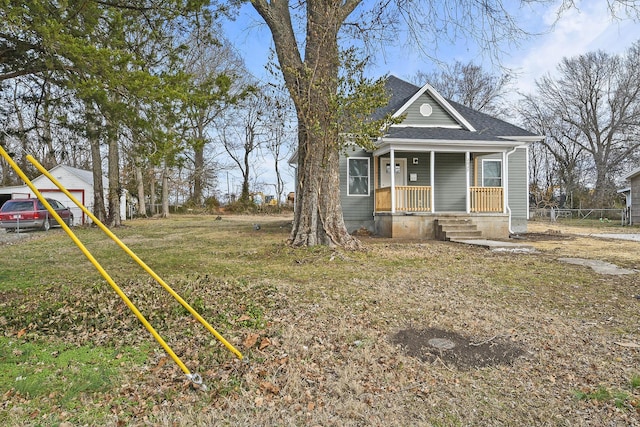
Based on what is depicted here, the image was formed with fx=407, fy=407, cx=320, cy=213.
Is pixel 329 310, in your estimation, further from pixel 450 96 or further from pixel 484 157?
pixel 450 96

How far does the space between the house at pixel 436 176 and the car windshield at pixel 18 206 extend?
12263 millimetres

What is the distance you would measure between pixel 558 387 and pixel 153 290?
4.51m

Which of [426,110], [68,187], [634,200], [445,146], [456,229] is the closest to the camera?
[456,229]

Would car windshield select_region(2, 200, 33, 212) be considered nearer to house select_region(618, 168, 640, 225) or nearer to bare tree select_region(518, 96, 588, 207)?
house select_region(618, 168, 640, 225)

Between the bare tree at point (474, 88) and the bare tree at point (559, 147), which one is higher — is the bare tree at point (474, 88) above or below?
above

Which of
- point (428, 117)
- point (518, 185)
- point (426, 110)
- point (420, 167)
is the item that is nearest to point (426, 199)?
point (420, 167)

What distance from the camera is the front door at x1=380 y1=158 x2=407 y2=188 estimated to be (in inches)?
559

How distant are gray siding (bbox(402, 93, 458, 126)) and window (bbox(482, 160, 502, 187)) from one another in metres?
2.02

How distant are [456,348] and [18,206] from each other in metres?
17.9

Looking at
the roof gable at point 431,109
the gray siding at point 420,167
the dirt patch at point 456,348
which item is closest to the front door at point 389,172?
the gray siding at point 420,167

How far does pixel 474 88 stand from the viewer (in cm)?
3450

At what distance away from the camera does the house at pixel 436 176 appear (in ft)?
41.0

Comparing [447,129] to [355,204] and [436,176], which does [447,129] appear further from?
[355,204]

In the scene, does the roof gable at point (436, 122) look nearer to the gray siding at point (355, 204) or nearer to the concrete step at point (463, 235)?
the gray siding at point (355, 204)
